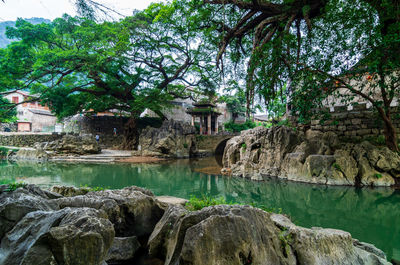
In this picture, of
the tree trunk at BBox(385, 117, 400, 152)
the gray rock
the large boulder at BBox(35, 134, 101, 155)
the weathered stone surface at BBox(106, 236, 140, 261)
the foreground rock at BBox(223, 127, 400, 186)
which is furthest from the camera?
the large boulder at BBox(35, 134, 101, 155)

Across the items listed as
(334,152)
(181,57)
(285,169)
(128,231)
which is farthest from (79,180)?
(181,57)

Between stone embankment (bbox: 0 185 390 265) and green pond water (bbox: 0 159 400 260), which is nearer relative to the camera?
stone embankment (bbox: 0 185 390 265)

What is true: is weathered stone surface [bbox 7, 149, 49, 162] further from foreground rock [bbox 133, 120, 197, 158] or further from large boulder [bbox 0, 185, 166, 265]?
large boulder [bbox 0, 185, 166, 265]

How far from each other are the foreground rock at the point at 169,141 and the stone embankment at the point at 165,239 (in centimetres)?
1506

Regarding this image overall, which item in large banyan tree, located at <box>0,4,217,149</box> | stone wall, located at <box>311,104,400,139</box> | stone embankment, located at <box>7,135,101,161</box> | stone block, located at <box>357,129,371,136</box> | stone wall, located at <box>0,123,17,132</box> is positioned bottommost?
stone embankment, located at <box>7,135,101,161</box>

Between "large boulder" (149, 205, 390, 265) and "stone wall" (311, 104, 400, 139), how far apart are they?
764 centimetres

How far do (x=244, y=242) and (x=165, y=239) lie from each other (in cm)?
115

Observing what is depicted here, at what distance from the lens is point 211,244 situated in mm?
2156

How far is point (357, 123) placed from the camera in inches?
386

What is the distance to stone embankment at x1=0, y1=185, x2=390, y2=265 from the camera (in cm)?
194

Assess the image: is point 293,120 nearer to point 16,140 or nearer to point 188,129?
point 188,129

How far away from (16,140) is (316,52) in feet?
81.1

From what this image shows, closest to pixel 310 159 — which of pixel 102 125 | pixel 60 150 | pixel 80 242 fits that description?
pixel 80 242

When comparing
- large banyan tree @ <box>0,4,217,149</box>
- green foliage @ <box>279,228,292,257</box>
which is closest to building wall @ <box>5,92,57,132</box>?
large banyan tree @ <box>0,4,217,149</box>
